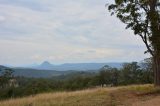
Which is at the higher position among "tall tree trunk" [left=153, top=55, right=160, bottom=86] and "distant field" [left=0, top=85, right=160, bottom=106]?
"tall tree trunk" [left=153, top=55, right=160, bottom=86]

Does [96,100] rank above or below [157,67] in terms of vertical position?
below

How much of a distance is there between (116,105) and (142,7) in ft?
30.2

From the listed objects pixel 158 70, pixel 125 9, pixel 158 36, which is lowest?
pixel 158 70

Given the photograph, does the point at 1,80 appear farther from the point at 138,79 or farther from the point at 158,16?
the point at 158,16

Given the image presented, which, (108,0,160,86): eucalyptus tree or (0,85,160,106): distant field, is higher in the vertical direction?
(108,0,160,86): eucalyptus tree

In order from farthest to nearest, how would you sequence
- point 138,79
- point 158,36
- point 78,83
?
1. point 78,83
2. point 138,79
3. point 158,36

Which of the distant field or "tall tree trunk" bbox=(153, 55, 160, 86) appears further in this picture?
"tall tree trunk" bbox=(153, 55, 160, 86)

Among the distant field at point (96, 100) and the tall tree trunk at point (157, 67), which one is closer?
the distant field at point (96, 100)

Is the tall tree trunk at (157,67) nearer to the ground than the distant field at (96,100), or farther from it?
farther from it

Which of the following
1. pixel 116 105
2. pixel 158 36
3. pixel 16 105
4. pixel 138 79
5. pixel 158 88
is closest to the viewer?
pixel 116 105

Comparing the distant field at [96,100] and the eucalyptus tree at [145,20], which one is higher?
the eucalyptus tree at [145,20]

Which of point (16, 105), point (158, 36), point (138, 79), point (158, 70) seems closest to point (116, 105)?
point (16, 105)

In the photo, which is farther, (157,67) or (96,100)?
(157,67)

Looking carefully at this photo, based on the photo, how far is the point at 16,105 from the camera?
20.1 meters
